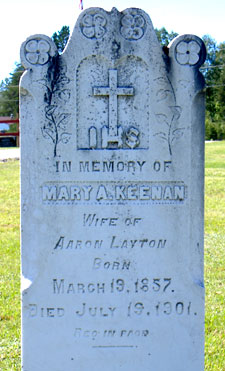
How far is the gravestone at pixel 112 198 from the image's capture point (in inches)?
132

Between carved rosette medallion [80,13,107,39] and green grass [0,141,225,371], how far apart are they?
8.43 ft

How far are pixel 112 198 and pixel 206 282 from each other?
128 inches

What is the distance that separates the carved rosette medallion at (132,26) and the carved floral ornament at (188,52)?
243mm

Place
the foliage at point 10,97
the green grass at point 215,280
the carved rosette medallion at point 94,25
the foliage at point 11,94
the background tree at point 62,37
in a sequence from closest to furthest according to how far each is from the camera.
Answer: the carved rosette medallion at point 94,25
the green grass at point 215,280
the background tree at point 62,37
the foliage at point 11,94
the foliage at point 10,97

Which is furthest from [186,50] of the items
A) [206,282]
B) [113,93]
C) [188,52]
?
[206,282]

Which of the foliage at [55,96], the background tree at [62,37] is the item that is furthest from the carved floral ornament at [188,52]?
the background tree at [62,37]

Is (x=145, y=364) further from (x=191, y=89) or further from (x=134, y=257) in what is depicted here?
(x=191, y=89)

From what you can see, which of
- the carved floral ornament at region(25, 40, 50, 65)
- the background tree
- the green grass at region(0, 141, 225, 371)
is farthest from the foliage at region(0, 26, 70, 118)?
the carved floral ornament at region(25, 40, 50, 65)

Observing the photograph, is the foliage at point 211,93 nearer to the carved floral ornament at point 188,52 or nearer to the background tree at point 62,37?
the background tree at point 62,37

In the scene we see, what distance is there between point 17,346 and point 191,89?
2.64m

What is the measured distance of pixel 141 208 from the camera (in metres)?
3.43

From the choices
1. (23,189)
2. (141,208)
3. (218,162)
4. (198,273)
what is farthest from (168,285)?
(218,162)

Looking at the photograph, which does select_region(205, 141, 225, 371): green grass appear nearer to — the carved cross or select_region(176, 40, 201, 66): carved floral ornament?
the carved cross

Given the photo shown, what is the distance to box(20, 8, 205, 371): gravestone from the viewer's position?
336 centimetres
